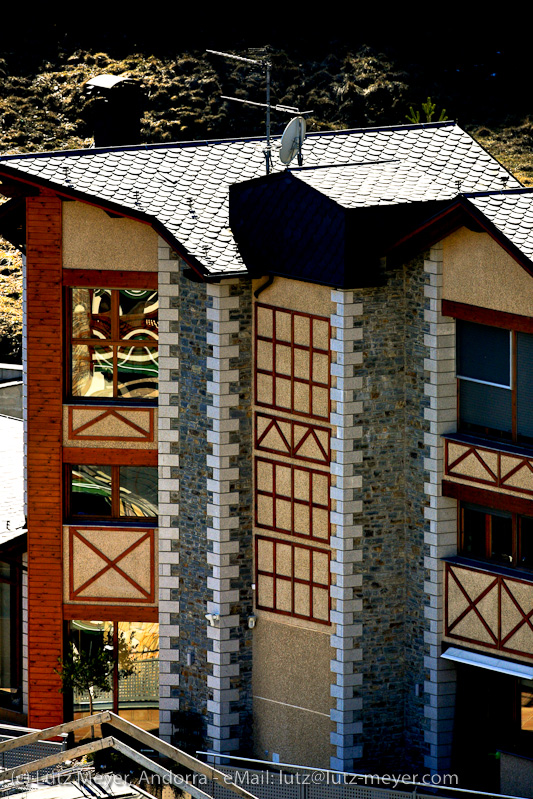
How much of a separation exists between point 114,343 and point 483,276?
26.8 feet

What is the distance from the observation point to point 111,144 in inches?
1640

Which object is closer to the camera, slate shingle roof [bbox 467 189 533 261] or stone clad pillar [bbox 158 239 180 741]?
slate shingle roof [bbox 467 189 533 261]

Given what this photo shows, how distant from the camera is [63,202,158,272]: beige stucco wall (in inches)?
1407

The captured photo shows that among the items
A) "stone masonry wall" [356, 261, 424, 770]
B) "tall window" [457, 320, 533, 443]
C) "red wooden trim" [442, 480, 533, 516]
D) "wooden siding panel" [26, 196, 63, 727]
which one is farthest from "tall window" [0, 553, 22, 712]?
"tall window" [457, 320, 533, 443]

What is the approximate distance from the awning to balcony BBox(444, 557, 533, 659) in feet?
0.57

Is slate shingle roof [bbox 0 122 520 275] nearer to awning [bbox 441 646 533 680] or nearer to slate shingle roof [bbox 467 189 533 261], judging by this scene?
slate shingle roof [bbox 467 189 533 261]

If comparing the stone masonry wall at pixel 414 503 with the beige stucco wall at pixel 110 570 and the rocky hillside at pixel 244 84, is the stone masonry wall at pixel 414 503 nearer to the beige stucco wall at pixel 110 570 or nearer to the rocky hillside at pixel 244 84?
the beige stucco wall at pixel 110 570

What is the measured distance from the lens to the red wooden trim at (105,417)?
119ft

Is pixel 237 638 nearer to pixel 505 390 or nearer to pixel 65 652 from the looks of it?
pixel 65 652

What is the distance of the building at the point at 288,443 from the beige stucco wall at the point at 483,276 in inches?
2.1

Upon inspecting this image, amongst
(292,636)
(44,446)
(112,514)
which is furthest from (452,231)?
(44,446)

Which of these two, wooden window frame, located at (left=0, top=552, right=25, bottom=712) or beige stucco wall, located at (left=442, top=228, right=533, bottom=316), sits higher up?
beige stucco wall, located at (left=442, top=228, right=533, bottom=316)

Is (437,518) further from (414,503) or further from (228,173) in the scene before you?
(228,173)

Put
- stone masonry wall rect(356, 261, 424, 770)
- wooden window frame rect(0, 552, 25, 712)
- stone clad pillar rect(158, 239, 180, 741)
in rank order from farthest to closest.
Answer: wooden window frame rect(0, 552, 25, 712) < stone clad pillar rect(158, 239, 180, 741) < stone masonry wall rect(356, 261, 424, 770)
